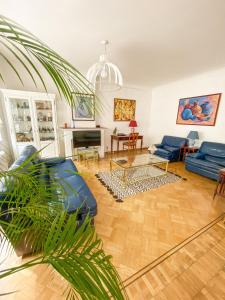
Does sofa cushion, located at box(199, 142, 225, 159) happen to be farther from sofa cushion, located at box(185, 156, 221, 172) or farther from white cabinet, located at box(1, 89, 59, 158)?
white cabinet, located at box(1, 89, 59, 158)

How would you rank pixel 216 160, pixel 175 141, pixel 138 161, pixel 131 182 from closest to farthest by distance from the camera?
pixel 131 182 < pixel 138 161 < pixel 216 160 < pixel 175 141

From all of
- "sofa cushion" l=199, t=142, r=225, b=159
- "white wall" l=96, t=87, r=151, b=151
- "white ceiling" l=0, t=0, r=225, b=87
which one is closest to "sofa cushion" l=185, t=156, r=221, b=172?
"sofa cushion" l=199, t=142, r=225, b=159

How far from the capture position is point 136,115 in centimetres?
538

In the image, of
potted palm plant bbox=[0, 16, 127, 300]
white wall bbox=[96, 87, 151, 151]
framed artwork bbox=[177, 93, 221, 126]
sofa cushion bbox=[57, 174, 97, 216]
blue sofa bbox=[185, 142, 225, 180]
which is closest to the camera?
potted palm plant bbox=[0, 16, 127, 300]

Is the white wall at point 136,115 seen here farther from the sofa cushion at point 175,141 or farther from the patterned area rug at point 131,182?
the patterned area rug at point 131,182

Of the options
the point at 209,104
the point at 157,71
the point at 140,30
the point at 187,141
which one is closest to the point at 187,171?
the point at 187,141

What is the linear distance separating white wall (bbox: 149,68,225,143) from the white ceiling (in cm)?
62

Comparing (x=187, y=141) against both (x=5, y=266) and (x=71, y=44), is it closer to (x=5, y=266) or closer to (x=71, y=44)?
(x=71, y=44)

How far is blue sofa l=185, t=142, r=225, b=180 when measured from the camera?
115 inches

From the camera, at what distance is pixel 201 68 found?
10.9ft


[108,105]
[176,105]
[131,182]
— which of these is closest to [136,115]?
[176,105]

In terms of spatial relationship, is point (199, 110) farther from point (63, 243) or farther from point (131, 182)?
point (63, 243)

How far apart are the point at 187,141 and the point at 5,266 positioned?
444cm

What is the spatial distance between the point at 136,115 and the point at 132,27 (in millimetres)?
3529
